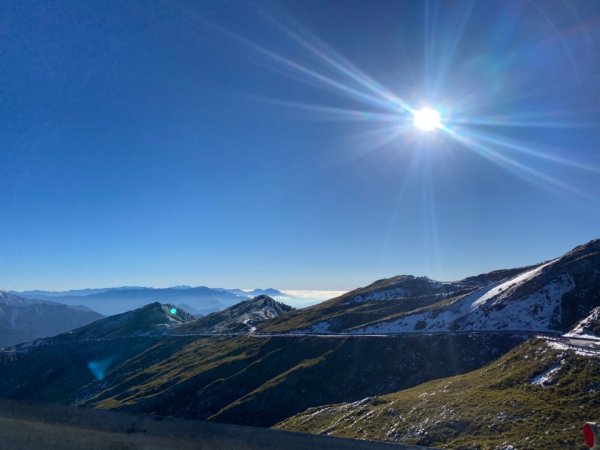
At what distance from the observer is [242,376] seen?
9731 cm

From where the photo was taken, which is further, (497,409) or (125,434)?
(497,409)

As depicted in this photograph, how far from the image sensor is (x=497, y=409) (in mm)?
38531

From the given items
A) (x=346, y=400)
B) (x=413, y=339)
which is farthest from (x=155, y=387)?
(x=413, y=339)

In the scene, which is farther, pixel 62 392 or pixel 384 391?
pixel 62 392

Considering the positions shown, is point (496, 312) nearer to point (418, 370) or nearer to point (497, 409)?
point (418, 370)

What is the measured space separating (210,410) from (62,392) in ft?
373

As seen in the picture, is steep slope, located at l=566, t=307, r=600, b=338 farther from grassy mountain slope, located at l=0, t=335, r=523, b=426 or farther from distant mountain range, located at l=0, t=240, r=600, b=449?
grassy mountain slope, located at l=0, t=335, r=523, b=426

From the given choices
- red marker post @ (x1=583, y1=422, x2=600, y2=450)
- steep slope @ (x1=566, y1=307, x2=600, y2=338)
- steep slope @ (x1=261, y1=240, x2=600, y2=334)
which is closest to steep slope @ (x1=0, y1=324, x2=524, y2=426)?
steep slope @ (x1=566, y1=307, x2=600, y2=338)

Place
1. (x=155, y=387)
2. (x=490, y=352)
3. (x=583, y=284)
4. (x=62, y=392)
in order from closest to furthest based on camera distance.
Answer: (x=490, y=352) → (x=583, y=284) → (x=155, y=387) → (x=62, y=392)

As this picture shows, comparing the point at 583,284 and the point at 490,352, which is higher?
the point at 583,284

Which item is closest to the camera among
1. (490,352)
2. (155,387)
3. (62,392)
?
(490,352)

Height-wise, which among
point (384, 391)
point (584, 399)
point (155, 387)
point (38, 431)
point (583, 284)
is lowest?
point (155, 387)

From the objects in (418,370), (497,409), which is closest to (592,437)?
(497,409)

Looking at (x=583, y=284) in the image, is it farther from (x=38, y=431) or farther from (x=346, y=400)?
(x=38, y=431)
